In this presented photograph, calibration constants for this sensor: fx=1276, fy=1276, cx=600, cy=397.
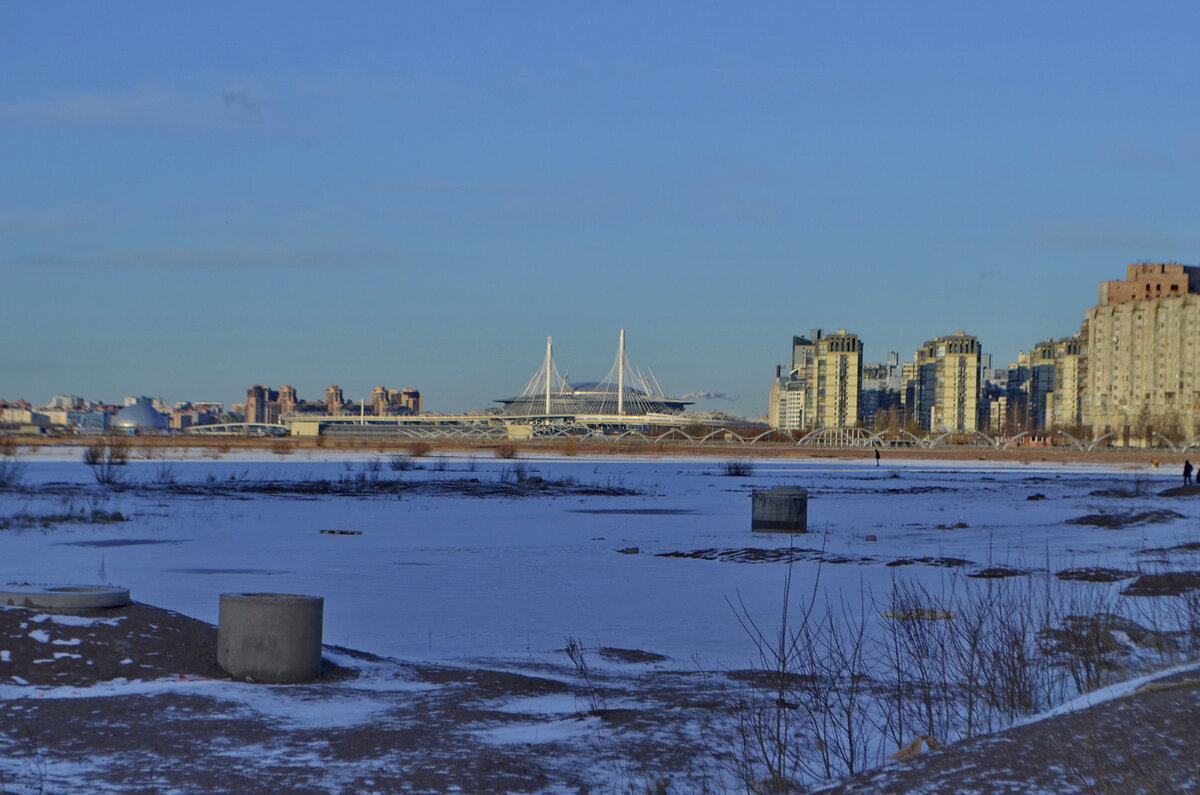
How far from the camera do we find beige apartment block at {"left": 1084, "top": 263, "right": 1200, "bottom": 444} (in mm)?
161750

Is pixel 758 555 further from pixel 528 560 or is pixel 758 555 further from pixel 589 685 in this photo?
pixel 589 685

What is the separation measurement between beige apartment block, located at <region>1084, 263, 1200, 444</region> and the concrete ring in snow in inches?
6149

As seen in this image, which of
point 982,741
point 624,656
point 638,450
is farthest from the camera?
point 638,450

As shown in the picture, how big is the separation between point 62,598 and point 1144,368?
18039cm

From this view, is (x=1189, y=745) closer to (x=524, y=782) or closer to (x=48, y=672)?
(x=524, y=782)

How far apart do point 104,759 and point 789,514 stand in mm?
17331

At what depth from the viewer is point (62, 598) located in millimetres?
9438

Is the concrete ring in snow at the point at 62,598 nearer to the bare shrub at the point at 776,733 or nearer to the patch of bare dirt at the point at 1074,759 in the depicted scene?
the bare shrub at the point at 776,733

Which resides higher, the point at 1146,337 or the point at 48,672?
the point at 1146,337

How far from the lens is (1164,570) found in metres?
16.0

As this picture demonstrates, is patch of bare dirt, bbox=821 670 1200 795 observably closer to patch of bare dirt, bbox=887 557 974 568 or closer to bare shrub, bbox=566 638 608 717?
bare shrub, bbox=566 638 608 717

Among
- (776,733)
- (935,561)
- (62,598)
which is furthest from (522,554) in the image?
(776,733)

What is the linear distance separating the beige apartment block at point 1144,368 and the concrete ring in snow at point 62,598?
512 feet

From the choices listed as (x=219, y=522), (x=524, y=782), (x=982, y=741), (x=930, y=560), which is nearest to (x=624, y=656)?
(x=524, y=782)
